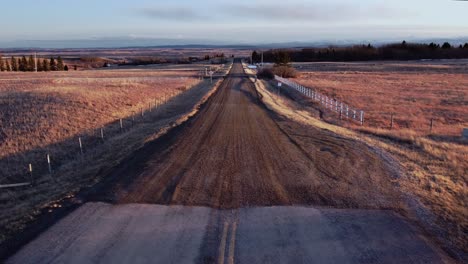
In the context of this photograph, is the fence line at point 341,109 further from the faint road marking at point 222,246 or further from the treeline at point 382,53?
the treeline at point 382,53

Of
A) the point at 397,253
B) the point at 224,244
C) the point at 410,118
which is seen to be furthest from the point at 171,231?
the point at 410,118

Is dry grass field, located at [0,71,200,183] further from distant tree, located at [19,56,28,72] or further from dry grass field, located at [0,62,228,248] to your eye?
distant tree, located at [19,56,28,72]

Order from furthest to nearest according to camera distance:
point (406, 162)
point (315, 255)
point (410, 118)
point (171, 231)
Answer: point (410, 118) → point (406, 162) → point (171, 231) → point (315, 255)

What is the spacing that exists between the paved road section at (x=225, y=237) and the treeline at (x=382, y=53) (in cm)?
13275

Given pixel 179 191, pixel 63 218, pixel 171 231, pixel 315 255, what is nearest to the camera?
pixel 315 255

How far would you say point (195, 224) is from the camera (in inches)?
330

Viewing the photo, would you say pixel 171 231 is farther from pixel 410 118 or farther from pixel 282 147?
pixel 410 118

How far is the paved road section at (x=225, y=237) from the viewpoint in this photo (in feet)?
23.0

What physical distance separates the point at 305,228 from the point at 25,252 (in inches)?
194

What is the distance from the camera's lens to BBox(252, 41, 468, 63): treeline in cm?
14475

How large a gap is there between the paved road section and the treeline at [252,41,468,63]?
13275 centimetres

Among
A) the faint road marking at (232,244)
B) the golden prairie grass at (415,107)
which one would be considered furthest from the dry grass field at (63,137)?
the golden prairie grass at (415,107)

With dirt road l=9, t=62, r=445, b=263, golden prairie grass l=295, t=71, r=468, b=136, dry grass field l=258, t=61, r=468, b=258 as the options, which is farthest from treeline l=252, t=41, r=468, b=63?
dirt road l=9, t=62, r=445, b=263

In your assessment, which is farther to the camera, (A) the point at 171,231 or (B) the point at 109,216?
(B) the point at 109,216
